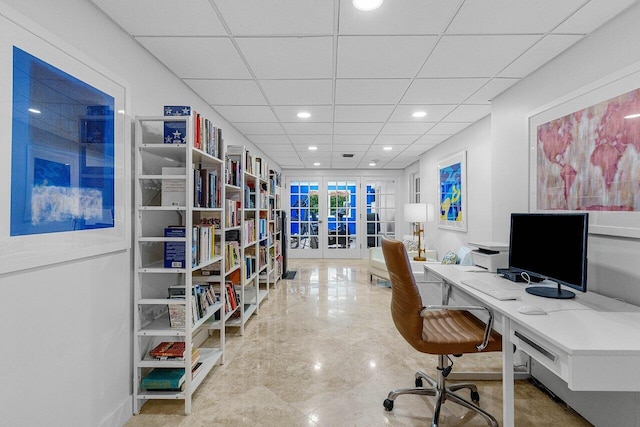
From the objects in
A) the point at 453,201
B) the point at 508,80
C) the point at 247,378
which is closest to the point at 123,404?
the point at 247,378

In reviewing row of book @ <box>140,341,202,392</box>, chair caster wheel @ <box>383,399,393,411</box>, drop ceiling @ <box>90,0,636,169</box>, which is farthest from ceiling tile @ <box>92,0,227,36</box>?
chair caster wheel @ <box>383,399,393,411</box>

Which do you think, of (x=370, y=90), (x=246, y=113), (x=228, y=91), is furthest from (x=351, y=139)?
(x=228, y=91)

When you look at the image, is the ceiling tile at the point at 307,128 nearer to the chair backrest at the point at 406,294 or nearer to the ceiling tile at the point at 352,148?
the ceiling tile at the point at 352,148

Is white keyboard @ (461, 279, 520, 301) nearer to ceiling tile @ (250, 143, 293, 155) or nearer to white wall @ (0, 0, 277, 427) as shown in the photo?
white wall @ (0, 0, 277, 427)

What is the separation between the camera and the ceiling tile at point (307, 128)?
4.03 m

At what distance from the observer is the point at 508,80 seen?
2701mm

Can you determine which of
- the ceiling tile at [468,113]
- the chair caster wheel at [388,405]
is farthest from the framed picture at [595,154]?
the chair caster wheel at [388,405]

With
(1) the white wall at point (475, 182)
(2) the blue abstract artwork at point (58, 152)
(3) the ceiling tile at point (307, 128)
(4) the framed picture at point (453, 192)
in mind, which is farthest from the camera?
(4) the framed picture at point (453, 192)

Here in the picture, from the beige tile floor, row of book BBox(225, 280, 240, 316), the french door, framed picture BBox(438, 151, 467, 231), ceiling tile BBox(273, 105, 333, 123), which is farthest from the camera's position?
the french door

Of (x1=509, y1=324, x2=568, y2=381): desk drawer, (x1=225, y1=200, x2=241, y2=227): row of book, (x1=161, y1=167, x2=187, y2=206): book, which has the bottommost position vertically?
(x1=509, y1=324, x2=568, y2=381): desk drawer

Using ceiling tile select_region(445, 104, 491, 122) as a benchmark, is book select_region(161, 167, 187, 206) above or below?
below

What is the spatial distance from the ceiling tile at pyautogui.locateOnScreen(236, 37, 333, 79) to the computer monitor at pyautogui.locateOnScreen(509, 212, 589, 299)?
176 centimetres

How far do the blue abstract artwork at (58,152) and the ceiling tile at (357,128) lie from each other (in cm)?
280

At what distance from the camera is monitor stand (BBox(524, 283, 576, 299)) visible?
5.82 feet
